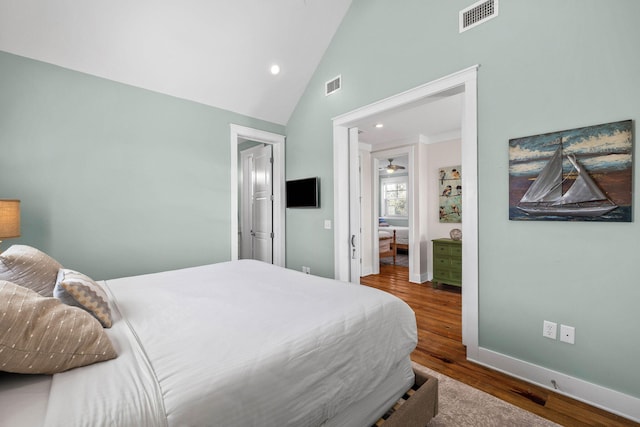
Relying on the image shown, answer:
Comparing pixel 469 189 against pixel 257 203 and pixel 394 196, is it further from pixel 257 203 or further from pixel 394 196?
pixel 394 196

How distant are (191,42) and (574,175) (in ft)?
11.6

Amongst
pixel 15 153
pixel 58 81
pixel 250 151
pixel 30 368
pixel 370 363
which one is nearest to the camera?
pixel 30 368

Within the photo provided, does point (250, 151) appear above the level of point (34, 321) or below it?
above

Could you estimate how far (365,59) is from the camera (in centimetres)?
310

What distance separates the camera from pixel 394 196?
9.69 metres

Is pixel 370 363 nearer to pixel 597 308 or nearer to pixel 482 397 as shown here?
pixel 482 397

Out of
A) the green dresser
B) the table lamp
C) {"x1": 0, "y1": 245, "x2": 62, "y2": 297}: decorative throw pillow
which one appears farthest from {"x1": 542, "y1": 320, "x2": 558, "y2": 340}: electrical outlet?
the table lamp

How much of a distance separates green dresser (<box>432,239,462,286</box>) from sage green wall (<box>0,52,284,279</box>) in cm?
325

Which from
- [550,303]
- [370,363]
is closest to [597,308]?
[550,303]

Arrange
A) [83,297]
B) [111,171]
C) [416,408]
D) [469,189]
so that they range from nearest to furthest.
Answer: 1. [83,297]
2. [416,408]
3. [469,189]
4. [111,171]

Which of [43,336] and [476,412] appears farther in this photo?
[476,412]

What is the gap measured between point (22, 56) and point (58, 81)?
266mm

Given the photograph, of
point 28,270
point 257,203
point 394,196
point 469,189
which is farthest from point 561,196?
point 394,196

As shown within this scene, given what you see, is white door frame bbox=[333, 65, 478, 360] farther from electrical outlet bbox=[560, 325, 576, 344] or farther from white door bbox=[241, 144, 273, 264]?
white door bbox=[241, 144, 273, 264]
